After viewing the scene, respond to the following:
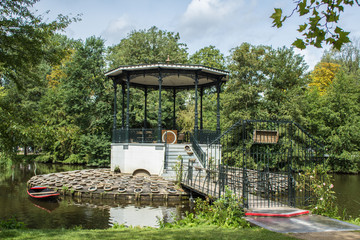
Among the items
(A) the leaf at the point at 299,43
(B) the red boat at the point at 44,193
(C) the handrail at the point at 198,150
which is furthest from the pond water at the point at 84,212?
(A) the leaf at the point at 299,43

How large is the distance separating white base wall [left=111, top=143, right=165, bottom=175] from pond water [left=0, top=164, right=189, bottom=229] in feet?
13.5

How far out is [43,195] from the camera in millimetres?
14117

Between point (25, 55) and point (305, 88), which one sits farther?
point (305, 88)

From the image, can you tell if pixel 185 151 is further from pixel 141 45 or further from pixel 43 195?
pixel 141 45

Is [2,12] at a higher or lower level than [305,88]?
lower

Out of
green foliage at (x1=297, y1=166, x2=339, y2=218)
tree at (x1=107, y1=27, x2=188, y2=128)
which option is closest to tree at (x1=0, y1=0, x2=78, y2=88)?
green foliage at (x1=297, y1=166, x2=339, y2=218)

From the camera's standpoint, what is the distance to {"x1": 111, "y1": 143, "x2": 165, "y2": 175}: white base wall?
56.6 ft

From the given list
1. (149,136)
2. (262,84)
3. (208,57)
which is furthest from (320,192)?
(208,57)

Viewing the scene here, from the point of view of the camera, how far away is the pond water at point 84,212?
33.6 ft

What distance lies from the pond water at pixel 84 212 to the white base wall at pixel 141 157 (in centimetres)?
411

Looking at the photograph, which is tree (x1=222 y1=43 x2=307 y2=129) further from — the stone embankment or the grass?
the grass

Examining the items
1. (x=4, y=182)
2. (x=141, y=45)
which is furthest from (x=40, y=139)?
(x=141, y=45)

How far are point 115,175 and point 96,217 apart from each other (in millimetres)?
6346

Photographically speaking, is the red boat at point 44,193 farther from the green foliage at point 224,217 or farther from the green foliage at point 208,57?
the green foliage at point 208,57
